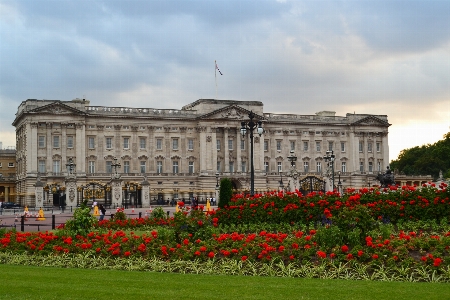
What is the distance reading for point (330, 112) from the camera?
342 ft

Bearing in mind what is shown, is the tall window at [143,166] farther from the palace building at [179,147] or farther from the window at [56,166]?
the window at [56,166]

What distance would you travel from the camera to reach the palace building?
81.7m

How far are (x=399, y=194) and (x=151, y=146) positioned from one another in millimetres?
66713

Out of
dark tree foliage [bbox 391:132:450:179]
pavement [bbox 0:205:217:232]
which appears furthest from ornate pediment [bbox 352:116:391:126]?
pavement [bbox 0:205:217:232]

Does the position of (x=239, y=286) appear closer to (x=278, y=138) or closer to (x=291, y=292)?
(x=291, y=292)

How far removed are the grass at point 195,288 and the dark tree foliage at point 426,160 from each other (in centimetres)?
10749

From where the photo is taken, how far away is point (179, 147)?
297ft

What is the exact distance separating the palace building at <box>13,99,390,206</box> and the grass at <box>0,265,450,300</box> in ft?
195

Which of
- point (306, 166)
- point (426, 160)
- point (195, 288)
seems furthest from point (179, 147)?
point (195, 288)

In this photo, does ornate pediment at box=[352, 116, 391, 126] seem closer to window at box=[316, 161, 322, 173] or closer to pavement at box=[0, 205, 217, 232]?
window at box=[316, 161, 322, 173]

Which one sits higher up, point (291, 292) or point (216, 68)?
point (216, 68)

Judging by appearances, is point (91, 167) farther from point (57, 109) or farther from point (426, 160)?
point (426, 160)

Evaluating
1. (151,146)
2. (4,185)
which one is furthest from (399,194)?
(4,185)

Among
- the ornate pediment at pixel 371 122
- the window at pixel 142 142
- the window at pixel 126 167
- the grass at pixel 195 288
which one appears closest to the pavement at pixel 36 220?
the grass at pixel 195 288
